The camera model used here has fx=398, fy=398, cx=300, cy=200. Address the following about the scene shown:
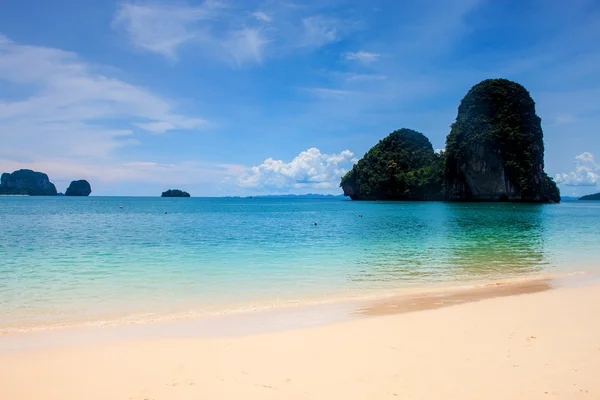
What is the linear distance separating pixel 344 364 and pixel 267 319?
2705 mm

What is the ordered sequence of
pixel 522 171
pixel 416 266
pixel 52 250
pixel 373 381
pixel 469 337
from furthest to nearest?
pixel 522 171, pixel 52 250, pixel 416 266, pixel 469 337, pixel 373 381

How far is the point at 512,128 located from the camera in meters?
83.4

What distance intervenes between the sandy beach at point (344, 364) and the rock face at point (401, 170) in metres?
100.0

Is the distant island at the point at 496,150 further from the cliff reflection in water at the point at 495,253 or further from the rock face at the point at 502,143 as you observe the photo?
the cliff reflection in water at the point at 495,253

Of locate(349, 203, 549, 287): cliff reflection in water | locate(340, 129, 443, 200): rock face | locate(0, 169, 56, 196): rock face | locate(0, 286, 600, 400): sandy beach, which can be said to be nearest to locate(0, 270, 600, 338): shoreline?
locate(349, 203, 549, 287): cliff reflection in water

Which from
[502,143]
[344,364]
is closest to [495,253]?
[344,364]

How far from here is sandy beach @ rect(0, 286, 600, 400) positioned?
4.16 m

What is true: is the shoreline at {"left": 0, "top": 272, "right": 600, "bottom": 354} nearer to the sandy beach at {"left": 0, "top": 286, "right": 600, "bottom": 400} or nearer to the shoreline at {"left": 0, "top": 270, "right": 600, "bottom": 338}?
the shoreline at {"left": 0, "top": 270, "right": 600, "bottom": 338}

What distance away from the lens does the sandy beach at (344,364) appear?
4164mm

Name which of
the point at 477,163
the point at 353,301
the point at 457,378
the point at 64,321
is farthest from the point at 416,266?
the point at 477,163

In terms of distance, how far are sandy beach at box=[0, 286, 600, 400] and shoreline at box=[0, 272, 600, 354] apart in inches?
17.8

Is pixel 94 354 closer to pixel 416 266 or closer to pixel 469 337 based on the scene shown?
pixel 469 337

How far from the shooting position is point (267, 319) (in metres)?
7.32

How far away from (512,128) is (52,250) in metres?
87.8
